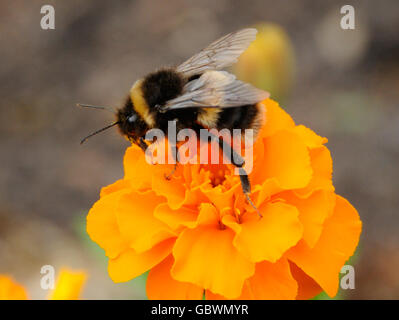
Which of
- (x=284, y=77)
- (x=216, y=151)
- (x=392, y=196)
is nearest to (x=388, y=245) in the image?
(x=392, y=196)

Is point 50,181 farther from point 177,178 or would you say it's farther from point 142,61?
point 177,178

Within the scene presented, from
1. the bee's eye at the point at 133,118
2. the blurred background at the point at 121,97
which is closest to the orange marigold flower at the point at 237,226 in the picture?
the bee's eye at the point at 133,118

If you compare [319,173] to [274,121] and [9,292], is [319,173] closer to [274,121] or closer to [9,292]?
[274,121]

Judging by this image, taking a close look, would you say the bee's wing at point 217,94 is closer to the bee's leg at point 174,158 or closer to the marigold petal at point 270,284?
the bee's leg at point 174,158

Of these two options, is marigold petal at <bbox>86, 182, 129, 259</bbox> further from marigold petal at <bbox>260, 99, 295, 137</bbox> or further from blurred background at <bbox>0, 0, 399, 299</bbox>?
blurred background at <bbox>0, 0, 399, 299</bbox>

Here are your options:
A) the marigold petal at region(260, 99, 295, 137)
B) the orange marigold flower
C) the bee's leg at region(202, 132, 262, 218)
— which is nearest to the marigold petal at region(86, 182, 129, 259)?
the orange marigold flower

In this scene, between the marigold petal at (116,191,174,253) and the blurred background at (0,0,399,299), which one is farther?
the blurred background at (0,0,399,299)
